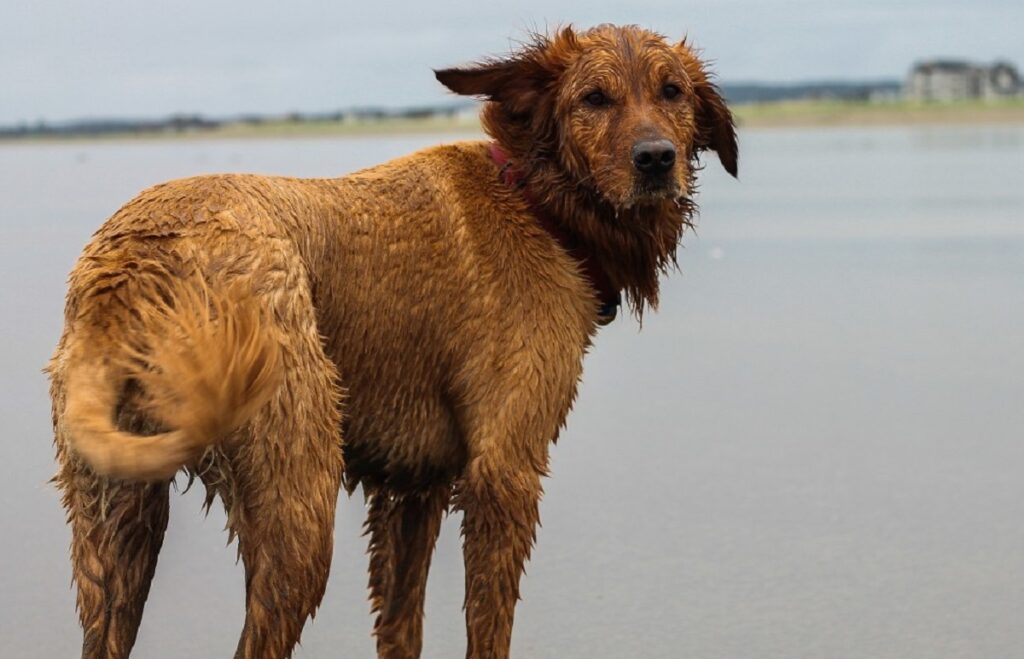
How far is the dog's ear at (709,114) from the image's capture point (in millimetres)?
4963

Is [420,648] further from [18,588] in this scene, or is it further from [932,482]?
[932,482]

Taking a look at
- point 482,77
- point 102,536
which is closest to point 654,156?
point 482,77

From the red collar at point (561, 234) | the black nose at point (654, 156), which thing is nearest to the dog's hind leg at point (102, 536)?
the red collar at point (561, 234)

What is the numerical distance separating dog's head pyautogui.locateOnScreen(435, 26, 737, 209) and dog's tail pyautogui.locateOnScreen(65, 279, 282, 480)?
1282mm

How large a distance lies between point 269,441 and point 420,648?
1.67 metres

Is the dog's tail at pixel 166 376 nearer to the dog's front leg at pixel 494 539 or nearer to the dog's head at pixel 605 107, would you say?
the dog's front leg at pixel 494 539

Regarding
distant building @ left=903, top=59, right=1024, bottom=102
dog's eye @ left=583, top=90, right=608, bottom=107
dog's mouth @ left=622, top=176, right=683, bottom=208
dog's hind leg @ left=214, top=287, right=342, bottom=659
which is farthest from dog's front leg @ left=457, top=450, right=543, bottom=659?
distant building @ left=903, top=59, right=1024, bottom=102

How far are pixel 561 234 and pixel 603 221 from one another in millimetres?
128

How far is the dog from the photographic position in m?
3.74

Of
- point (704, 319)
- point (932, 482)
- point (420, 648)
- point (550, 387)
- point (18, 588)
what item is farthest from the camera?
point (704, 319)

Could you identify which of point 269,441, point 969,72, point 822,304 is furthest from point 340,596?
point 969,72

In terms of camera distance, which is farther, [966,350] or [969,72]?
[969,72]

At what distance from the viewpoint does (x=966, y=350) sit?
35.1 feet

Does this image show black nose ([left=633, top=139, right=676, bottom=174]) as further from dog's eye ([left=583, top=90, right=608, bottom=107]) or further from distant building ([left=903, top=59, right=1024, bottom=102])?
distant building ([left=903, top=59, right=1024, bottom=102])
